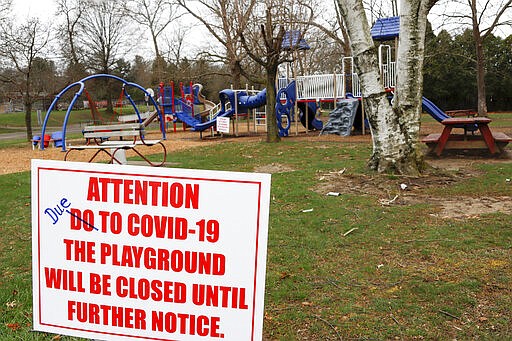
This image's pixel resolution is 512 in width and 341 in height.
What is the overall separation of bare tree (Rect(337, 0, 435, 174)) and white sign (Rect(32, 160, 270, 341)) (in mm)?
6182

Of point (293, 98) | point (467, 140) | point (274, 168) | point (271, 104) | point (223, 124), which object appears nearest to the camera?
point (274, 168)

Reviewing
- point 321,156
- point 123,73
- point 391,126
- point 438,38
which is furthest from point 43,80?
point 123,73

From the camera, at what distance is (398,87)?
25.4 ft

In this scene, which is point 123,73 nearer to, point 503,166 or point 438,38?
point 438,38

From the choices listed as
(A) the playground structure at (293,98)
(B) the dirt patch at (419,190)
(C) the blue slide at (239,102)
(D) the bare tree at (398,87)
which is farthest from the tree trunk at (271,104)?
(D) the bare tree at (398,87)

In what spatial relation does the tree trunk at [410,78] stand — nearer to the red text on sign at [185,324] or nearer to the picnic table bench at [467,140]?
the picnic table bench at [467,140]

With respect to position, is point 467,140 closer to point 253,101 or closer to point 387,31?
point 387,31

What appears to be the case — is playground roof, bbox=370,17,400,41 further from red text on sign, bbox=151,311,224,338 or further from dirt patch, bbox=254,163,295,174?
red text on sign, bbox=151,311,224,338

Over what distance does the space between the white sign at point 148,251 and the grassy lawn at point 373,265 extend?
3.28ft

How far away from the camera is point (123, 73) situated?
5444 centimetres

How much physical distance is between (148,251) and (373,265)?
2.44 metres

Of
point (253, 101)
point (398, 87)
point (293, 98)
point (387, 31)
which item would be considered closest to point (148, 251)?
point (398, 87)

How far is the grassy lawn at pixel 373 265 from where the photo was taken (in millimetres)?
2924

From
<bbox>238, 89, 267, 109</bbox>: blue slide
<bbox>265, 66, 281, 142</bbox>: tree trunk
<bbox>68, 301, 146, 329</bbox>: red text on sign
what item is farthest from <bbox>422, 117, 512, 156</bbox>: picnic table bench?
<bbox>238, 89, 267, 109</bbox>: blue slide
